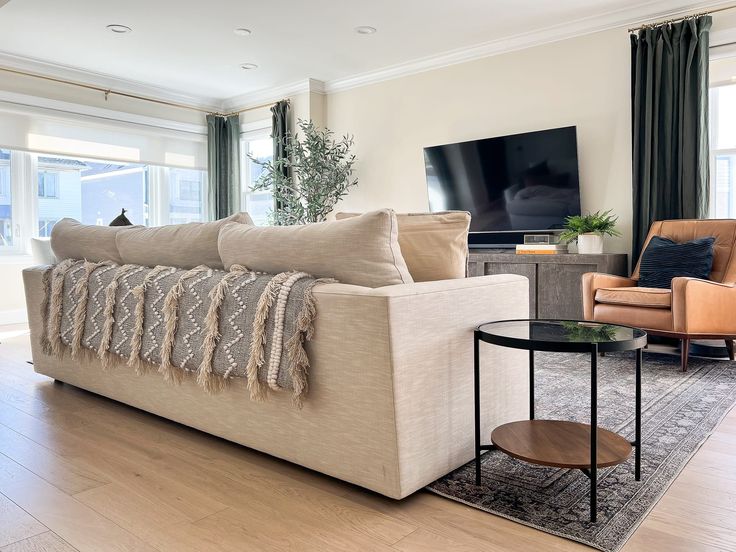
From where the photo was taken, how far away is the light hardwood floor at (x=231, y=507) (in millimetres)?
1435

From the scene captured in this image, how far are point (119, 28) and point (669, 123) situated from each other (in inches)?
175

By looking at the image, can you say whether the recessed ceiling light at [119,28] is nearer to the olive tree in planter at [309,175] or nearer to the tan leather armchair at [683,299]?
the olive tree in planter at [309,175]

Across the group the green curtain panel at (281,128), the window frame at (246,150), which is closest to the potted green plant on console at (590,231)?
the green curtain panel at (281,128)

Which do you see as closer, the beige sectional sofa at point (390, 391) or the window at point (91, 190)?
the beige sectional sofa at point (390, 391)

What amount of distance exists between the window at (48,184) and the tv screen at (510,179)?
154 inches

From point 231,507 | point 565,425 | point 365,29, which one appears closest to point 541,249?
point 365,29

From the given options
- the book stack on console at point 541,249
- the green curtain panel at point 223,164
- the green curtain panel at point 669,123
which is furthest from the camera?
the green curtain panel at point 223,164

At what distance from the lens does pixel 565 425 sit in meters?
1.88

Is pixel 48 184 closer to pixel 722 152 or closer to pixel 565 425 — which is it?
pixel 565 425

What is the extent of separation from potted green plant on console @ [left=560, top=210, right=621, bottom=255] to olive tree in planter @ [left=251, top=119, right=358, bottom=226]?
2.53 m

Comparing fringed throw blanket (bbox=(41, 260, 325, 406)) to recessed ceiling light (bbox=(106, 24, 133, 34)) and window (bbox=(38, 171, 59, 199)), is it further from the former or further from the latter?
window (bbox=(38, 171, 59, 199))

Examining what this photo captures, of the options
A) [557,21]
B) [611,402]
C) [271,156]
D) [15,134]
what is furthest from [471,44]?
[15,134]

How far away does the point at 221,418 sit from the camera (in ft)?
6.83

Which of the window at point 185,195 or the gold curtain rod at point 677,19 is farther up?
the gold curtain rod at point 677,19
